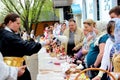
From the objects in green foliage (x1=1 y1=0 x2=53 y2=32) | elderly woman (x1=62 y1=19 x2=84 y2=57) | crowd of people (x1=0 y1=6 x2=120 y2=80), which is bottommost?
green foliage (x1=1 y1=0 x2=53 y2=32)

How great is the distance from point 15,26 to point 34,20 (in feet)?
123

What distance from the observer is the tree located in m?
38.6

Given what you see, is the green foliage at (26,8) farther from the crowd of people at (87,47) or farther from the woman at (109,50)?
the woman at (109,50)

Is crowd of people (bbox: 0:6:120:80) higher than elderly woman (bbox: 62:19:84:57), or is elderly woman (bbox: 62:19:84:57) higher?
crowd of people (bbox: 0:6:120:80)

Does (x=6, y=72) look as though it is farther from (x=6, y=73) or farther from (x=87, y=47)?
(x=87, y=47)

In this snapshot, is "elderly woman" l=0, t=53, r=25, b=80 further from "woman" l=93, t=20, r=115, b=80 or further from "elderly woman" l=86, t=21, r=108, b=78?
"elderly woman" l=86, t=21, r=108, b=78

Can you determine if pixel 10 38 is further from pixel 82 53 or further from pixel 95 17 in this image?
pixel 95 17

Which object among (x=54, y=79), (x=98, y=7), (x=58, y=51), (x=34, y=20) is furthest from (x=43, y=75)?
(x=34, y=20)

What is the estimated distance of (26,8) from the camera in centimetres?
3912

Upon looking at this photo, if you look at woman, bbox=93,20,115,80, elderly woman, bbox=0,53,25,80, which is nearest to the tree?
woman, bbox=93,20,115,80

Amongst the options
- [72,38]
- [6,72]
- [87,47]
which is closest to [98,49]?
[87,47]

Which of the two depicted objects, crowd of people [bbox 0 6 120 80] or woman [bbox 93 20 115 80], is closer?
crowd of people [bbox 0 6 120 80]

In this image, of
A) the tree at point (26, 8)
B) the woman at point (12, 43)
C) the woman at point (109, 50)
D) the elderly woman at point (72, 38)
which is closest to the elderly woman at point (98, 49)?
the woman at point (109, 50)

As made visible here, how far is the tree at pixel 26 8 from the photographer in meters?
38.6
